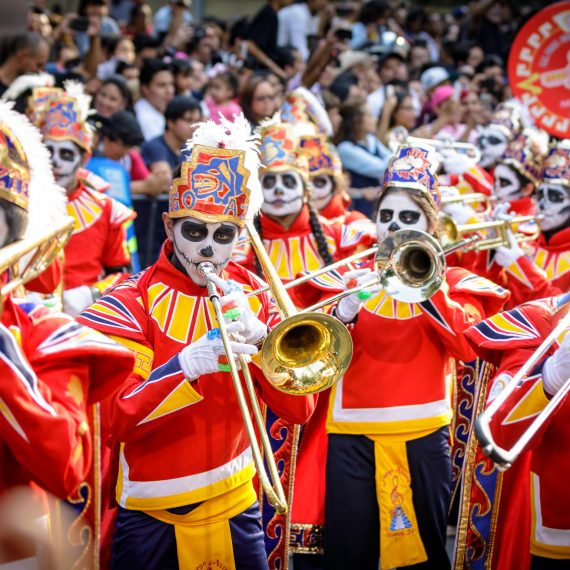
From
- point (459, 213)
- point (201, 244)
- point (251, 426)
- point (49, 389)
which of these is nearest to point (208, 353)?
point (251, 426)

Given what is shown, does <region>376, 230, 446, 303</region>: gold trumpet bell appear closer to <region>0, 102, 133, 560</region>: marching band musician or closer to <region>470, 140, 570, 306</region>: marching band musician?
<region>0, 102, 133, 560</region>: marching band musician

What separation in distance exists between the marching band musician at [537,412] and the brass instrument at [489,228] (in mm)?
2330

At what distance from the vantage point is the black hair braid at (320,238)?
683 cm

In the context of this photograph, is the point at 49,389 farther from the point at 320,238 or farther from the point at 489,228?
the point at 489,228

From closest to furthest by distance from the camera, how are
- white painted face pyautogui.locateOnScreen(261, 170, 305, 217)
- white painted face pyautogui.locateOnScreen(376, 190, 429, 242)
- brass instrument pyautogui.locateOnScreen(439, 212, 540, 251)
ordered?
white painted face pyautogui.locateOnScreen(376, 190, 429, 242)
brass instrument pyautogui.locateOnScreen(439, 212, 540, 251)
white painted face pyautogui.locateOnScreen(261, 170, 305, 217)

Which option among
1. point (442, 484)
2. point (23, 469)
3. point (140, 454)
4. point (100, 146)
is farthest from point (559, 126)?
point (23, 469)

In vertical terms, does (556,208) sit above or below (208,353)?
below

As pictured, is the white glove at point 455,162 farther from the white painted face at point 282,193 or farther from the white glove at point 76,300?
the white glove at point 76,300

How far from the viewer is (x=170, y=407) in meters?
3.83

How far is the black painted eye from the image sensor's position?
6812mm

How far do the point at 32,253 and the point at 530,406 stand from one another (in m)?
1.79

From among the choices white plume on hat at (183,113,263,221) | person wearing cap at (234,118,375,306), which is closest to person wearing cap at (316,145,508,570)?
white plume on hat at (183,113,263,221)

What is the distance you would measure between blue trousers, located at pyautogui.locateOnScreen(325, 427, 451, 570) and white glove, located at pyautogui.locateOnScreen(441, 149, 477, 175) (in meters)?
4.68

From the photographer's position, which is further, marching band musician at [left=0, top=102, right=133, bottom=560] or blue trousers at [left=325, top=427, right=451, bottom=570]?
blue trousers at [left=325, top=427, right=451, bottom=570]
